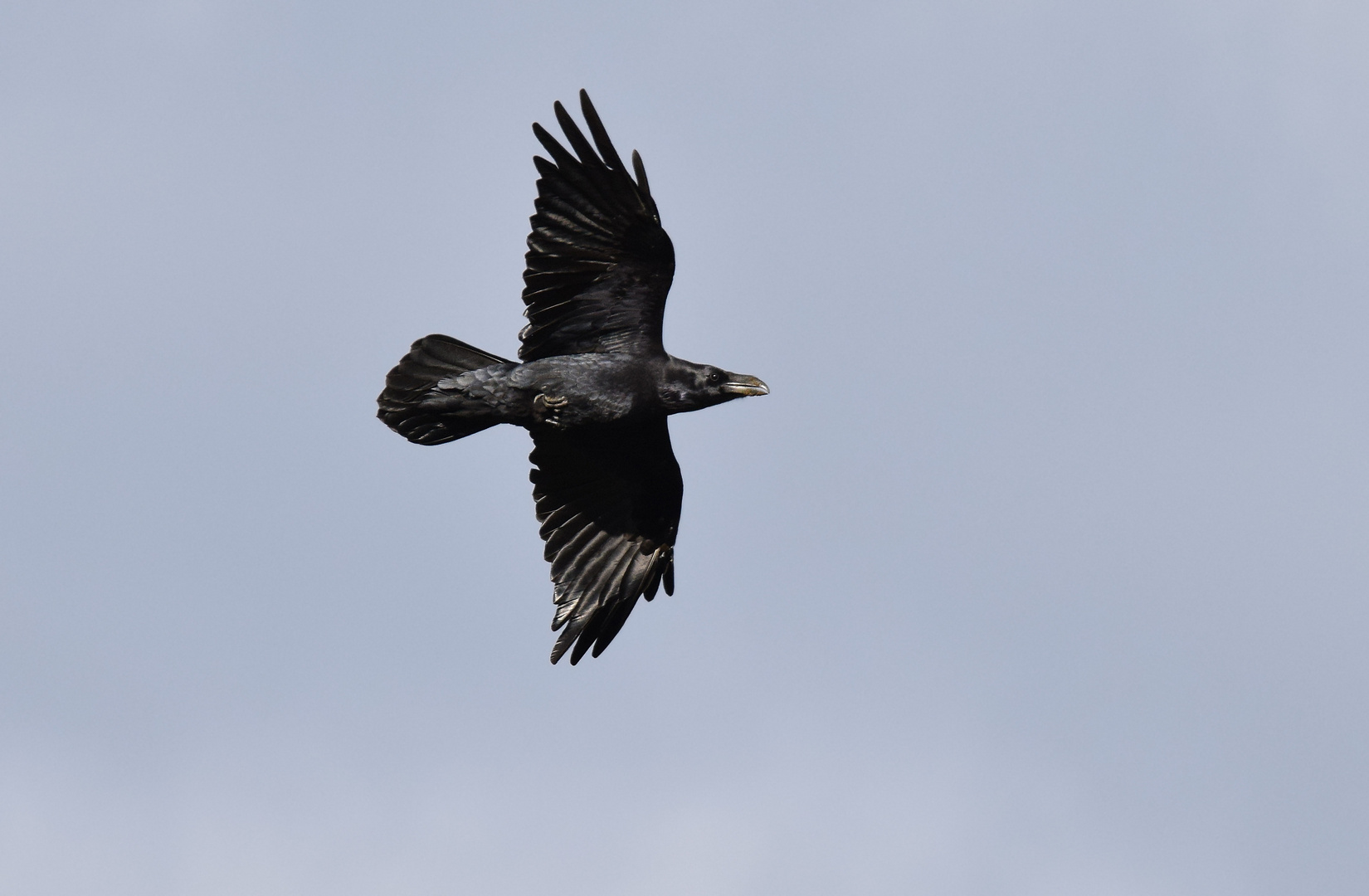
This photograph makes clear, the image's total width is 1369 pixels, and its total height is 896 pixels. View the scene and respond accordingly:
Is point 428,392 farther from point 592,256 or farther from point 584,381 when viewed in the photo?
point 592,256

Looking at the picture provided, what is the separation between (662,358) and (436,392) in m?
2.11

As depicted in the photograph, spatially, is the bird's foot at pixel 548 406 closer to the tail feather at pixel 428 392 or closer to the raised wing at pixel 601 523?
the tail feather at pixel 428 392

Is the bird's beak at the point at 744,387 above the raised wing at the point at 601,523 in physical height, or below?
above

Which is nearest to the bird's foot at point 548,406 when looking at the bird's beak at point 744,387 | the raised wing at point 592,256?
the raised wing at point 592,256

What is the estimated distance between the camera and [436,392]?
19188 millimetres

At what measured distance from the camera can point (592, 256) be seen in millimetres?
18625

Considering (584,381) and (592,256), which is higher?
(592,256)

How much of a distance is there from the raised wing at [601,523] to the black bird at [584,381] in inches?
0.4

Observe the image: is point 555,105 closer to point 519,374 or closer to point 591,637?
point 519,374

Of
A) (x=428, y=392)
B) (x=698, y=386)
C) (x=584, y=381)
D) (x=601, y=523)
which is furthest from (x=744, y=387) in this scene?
(x=428, y=392)

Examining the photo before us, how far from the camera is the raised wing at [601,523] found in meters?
19.9

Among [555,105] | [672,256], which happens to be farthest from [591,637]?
[555,105]

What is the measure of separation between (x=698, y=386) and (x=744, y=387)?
47 cm

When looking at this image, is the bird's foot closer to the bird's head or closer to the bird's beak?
the bird's head
